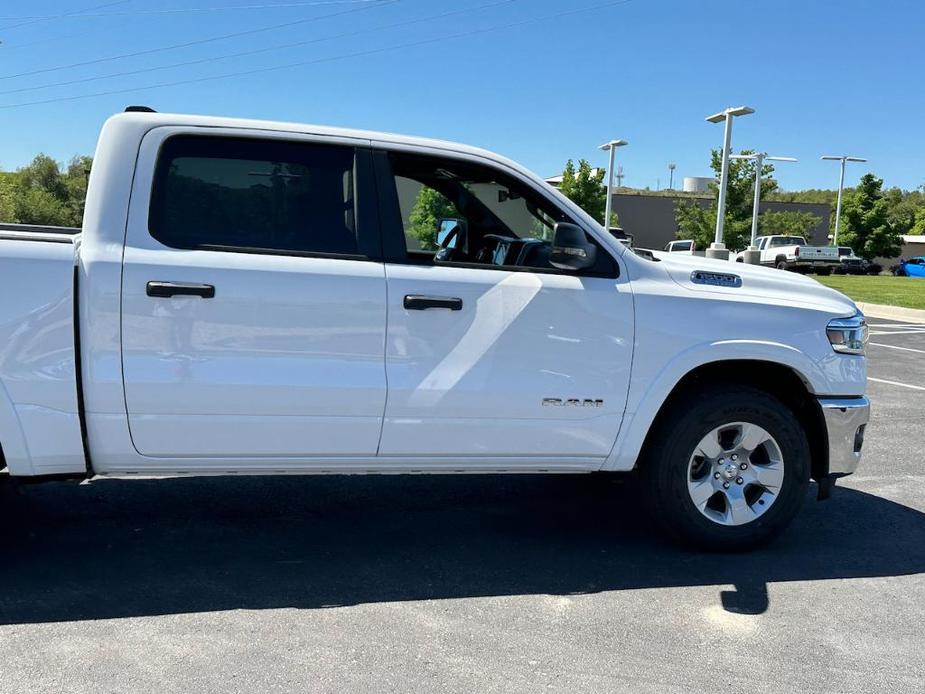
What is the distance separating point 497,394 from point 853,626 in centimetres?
187

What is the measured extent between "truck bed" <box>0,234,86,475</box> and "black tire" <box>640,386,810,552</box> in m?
2.77

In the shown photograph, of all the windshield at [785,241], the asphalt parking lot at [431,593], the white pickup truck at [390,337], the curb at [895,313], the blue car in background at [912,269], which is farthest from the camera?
the blue car in background at [912,269]

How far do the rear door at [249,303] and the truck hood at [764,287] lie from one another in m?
1.60

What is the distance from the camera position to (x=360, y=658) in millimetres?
3271

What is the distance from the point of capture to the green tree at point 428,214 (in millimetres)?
4254

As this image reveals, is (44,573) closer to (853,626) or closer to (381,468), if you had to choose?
(381,468)

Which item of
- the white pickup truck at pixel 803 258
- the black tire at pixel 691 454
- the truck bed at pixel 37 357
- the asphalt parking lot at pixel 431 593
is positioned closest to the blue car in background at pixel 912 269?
the white pickup truck at pixel 803 258

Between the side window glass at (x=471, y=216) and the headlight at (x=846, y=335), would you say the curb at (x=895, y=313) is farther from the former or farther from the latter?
the side window glass at (x=471, y=216)

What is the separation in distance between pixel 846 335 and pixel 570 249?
1.59 meters

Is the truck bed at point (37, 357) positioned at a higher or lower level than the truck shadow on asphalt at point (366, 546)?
higher

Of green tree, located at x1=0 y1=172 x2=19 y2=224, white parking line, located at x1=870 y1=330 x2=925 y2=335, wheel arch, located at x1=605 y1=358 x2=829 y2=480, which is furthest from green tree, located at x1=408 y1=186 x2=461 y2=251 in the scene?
green tree, located at x1=0 y1=172 x2=19 y2=224

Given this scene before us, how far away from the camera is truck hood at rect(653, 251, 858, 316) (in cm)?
432

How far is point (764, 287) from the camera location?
448cm

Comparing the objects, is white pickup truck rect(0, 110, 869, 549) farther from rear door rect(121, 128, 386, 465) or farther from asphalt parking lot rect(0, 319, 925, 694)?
asphalt parking lot rect(0, 319, 925, 694)
